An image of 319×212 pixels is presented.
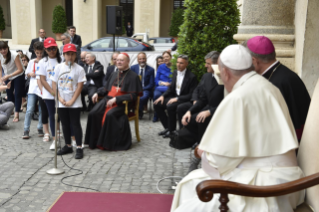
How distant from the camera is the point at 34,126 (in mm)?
8672

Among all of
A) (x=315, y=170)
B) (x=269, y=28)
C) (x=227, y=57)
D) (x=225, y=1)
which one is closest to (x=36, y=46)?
(x=225, y=1)

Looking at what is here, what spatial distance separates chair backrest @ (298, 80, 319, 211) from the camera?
271 centimetres

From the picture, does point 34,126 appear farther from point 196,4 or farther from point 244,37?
point 244,37

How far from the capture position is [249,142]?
7.96 ft

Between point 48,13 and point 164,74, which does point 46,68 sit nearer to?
point 164,74

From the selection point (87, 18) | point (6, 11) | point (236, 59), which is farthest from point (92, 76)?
point (6, 11)

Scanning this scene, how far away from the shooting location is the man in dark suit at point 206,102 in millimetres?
5477

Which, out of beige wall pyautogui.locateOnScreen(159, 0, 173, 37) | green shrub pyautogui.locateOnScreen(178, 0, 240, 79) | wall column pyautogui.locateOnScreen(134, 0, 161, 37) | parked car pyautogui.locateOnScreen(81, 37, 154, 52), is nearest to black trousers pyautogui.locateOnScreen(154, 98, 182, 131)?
green shrub pyautogui.locateOnScreen(178, 0, 240, 79)

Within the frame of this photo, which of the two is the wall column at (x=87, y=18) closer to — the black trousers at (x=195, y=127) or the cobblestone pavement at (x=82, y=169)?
the cobblestone pavement at (x=82, y=169)

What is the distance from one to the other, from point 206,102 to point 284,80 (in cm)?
287

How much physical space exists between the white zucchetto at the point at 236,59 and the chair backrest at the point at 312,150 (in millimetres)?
711

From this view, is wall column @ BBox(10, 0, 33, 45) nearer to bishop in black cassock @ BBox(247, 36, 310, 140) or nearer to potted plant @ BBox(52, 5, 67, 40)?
potted plant @ BBox(52, 5, 67, 40)

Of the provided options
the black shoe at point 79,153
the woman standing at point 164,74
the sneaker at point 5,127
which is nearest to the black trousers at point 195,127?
the black shoe at point 79,153

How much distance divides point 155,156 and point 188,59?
2223 millimetres
